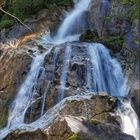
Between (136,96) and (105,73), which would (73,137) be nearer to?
(136,96)

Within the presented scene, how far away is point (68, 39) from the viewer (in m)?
17.9

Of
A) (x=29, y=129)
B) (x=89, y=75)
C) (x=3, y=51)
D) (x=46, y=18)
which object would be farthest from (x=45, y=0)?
(x=29, y=129)

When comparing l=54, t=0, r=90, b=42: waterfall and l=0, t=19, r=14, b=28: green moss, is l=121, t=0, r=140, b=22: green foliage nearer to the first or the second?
l=54, t=0, r=90, b=42: waterfall

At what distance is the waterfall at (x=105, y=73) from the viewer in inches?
514

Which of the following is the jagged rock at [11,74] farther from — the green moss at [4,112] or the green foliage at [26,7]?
the green foliage at [26,7]

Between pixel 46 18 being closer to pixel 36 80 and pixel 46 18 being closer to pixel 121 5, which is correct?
pixel 121 5

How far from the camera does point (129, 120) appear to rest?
10828 mm

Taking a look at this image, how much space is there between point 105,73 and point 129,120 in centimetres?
311

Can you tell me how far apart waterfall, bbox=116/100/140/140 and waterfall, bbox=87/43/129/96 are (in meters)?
1.55

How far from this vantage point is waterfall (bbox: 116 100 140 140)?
10.7m

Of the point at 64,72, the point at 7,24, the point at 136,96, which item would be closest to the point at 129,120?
the point at 136,96

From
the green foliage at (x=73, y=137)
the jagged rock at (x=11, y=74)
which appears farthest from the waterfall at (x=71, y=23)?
the green foliage at (x=73, y=137)

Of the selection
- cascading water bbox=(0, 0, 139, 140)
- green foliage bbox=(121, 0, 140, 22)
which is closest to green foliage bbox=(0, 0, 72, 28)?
cascading water bbox=(0, 0, 139, 140)

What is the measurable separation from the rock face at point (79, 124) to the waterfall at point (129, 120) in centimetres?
27
